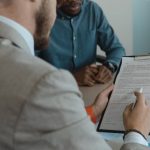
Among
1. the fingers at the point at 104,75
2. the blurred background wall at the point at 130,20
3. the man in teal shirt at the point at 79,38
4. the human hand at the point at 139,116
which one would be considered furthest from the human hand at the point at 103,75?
the blurred background wall at the point at 130,20

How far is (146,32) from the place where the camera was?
3.20 m

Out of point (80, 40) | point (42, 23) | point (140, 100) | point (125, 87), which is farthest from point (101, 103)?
point (80, 40)

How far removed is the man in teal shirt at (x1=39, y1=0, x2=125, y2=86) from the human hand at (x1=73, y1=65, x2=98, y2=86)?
0.48 feet

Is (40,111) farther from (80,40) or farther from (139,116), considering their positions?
(80,40)

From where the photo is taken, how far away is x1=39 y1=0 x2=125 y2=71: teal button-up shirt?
205 centimetres

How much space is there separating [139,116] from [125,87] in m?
0.23

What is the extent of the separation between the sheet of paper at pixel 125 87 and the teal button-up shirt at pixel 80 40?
2.04ft

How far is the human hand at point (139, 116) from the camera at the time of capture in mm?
1014

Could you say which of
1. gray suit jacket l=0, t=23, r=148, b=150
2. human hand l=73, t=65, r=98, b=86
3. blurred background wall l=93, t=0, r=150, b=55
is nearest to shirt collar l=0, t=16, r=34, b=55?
gray suit jacket l=0, t=23, r=148, b=150

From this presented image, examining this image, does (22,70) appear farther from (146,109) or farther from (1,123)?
(146,109)

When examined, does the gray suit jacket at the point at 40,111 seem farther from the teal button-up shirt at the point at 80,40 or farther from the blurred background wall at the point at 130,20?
the blurred background wall at the point at 130,20

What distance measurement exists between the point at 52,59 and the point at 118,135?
0.97m

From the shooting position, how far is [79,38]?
2.10 m

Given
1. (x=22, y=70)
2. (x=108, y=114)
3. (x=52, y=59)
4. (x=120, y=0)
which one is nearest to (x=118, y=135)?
(x=108, y=114)
